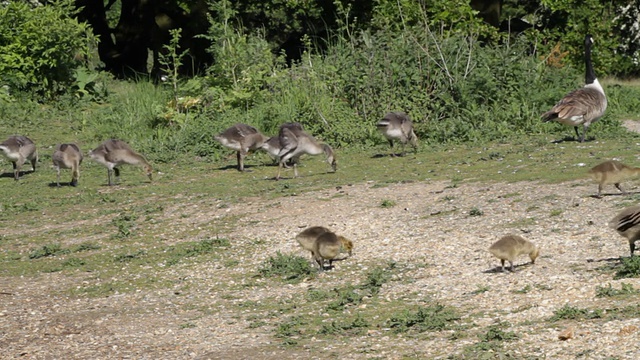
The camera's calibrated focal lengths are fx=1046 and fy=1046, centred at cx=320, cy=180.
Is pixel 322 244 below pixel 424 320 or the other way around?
the other way around

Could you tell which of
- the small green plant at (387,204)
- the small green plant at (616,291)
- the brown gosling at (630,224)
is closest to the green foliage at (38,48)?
the small green plant at (387,204)

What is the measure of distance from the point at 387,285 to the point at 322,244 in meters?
0.93

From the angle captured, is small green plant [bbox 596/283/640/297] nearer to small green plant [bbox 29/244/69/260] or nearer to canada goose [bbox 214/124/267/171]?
small green plant [bbox 29/244/69/260]

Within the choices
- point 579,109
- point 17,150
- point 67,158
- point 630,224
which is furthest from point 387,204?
point 17,150

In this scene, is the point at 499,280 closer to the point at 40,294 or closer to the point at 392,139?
the point at 40,294

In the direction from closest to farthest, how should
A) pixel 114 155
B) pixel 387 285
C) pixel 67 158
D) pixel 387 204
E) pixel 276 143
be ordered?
pixel 387 285
pixel 387 204
pixel 276 143
pixel 114 155
pixel 67 158

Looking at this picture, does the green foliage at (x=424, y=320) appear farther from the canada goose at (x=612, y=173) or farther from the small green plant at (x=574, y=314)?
the canada goose at (x=612, y=173)

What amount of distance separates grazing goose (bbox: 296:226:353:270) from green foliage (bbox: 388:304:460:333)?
1.88 metres

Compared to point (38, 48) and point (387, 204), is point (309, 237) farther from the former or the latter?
point (38, 48)

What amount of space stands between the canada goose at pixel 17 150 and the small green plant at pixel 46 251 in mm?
5039

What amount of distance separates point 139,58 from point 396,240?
20.3 meters

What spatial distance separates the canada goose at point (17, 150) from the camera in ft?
58.0

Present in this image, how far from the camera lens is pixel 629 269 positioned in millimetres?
9102

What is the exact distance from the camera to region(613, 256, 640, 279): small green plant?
29.7 ft
